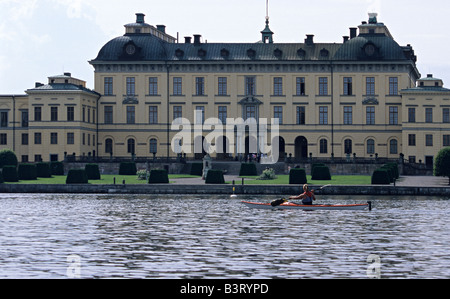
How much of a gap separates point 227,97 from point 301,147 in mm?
9172

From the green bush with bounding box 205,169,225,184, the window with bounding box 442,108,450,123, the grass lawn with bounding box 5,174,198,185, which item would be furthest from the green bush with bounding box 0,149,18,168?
the window with bounding box 442,108,450,123

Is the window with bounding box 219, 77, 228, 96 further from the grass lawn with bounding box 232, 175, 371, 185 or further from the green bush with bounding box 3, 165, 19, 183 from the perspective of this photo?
the green bush with bounding box 3, 165, 19, 183

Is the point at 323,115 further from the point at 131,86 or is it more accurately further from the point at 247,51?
the point at 131,86

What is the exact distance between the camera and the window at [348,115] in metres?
86.9

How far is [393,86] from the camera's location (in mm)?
86500

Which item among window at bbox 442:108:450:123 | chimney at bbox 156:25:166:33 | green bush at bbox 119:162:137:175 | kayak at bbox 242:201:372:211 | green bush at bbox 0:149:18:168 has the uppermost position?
chimney at bbox 156:25:166:33

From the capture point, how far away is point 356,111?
86812 millimetres

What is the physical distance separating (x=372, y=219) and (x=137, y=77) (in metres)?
52.1

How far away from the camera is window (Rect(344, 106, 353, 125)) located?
8688cm

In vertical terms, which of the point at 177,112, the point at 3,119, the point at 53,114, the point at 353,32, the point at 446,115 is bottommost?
the point at 446,115

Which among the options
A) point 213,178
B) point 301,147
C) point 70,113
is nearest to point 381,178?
point 213,178

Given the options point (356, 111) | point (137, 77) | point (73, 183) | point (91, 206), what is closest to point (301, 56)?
point (356, 111)

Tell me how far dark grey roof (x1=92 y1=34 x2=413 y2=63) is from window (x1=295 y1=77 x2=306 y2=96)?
84.4 inches

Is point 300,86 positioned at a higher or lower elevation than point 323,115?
higher
